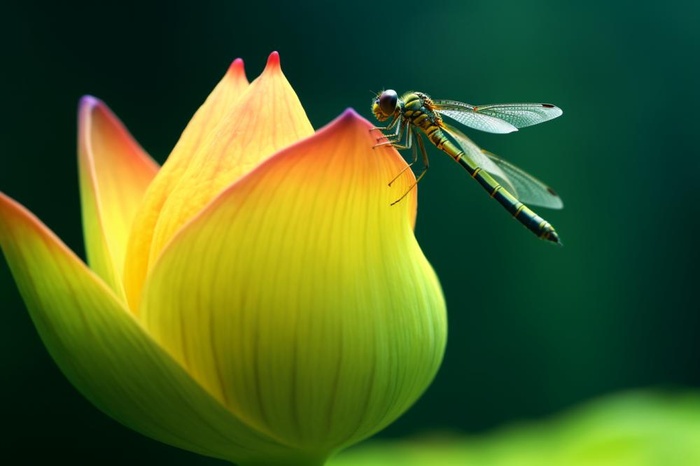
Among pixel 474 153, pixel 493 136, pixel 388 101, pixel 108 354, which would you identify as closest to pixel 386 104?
pixel 388 101

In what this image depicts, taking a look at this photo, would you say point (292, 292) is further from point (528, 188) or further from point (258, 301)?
point (528, 188)

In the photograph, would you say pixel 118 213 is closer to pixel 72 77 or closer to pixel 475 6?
pixel 72 77

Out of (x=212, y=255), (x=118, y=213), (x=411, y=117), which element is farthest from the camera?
(x=411, y=117)

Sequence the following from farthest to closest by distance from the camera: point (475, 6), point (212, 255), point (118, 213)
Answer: point (475, 6)
point (118, 213)
point (212, 255)

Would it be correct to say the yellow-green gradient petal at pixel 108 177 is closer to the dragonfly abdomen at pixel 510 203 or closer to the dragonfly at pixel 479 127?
the dragonfly at pixel 479 127

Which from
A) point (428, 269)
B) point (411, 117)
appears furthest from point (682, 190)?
point (428, 269)

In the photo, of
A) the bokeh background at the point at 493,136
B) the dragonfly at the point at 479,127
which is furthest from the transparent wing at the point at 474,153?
the bokeh background at the point at 493,136
